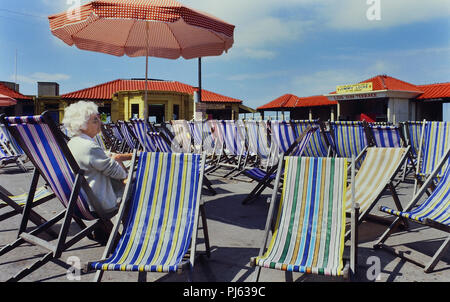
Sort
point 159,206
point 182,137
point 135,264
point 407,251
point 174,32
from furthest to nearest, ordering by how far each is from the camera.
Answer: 1. point 182,137
2. point 174,32
3. point 407,251
4. point 159,206
5. point 135,264

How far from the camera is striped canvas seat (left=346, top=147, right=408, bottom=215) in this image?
3.26 meters

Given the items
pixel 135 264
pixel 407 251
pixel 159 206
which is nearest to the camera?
pixel 135 264

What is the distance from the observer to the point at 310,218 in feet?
8.41

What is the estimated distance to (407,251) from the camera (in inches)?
114

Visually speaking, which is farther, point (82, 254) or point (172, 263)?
point (82, 254)

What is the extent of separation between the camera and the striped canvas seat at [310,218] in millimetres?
2242

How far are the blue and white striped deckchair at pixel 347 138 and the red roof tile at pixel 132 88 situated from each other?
2025 cm

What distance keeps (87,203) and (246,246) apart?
1279mm

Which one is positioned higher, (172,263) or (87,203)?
(87,203)

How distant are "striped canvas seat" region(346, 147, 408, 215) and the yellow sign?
2057cm
